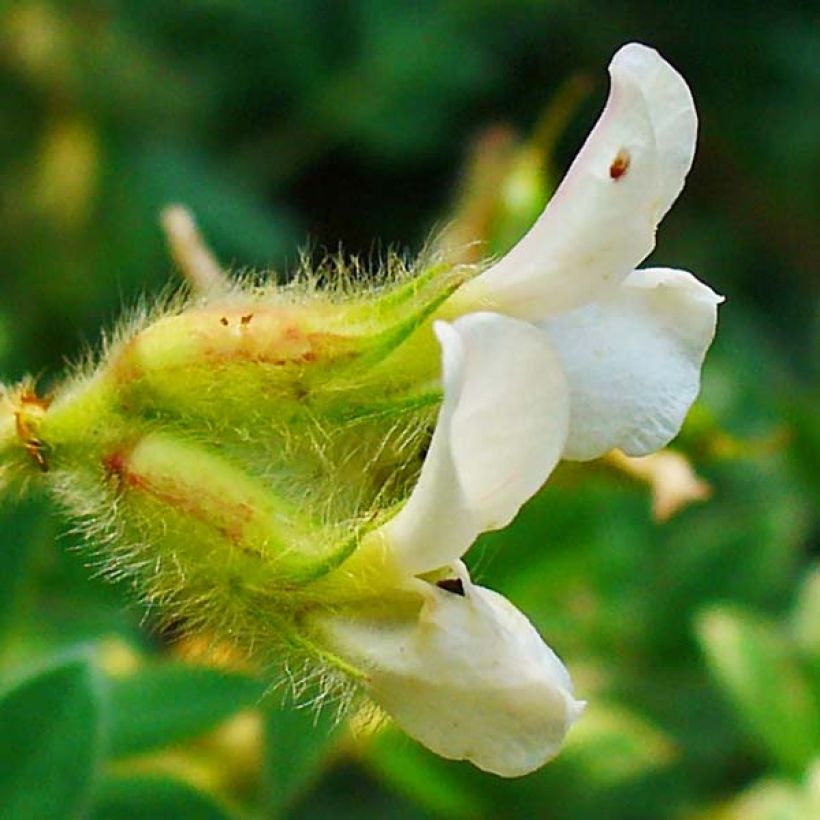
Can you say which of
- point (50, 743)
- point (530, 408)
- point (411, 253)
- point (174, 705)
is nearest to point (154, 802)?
point (174, 705)

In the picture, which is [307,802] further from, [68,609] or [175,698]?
[175,698]

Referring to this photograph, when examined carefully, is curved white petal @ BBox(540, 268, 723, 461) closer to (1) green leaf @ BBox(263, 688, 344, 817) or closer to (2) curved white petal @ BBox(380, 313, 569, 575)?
(2) curved white petal @ BBox(380, 313, 569, 575)

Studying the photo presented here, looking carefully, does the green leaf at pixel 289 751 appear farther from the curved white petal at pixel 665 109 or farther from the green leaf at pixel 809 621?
the curved white petal at pixel 665 109

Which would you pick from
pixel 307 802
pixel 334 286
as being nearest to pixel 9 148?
pixel 307 802

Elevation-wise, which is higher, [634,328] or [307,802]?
[634,328]

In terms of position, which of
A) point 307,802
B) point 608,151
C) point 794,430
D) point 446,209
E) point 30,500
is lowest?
point 307,802

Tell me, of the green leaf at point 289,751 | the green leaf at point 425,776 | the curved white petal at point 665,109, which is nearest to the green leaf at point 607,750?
the green leaf at point 425,776

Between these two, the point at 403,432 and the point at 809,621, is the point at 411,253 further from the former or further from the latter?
the point at 403,432
